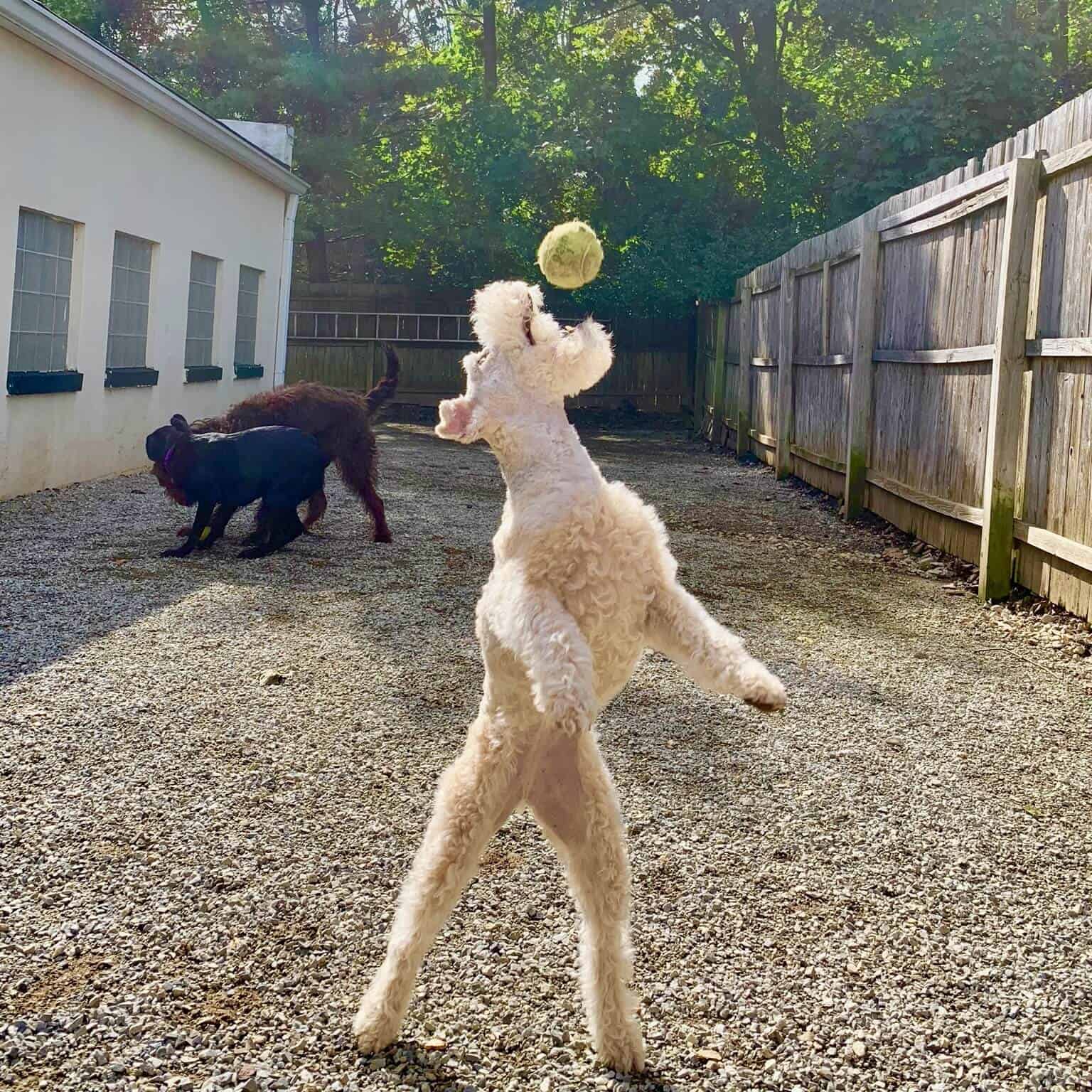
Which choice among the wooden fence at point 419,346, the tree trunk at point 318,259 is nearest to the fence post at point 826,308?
the wooden fence at point 419,346

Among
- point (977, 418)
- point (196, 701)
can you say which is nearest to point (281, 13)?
point (977, 418)

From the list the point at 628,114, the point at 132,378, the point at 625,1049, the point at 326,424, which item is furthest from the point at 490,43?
the point at 625,1049

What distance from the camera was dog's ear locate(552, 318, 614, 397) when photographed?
218 centimetres

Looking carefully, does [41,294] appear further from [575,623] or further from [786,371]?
[575,623]

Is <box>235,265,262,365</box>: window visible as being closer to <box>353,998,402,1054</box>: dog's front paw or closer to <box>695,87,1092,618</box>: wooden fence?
<box>695,87,1092,618</box>: wooden fence

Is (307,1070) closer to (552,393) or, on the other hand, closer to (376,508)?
(552,393)

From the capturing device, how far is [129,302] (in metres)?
11.0

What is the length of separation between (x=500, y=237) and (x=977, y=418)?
12.9 meters

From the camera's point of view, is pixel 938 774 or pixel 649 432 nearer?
pixel 938 774

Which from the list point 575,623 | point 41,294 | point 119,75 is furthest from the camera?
point 119,75

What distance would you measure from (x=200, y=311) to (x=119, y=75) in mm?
3409

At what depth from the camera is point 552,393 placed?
87.7 inches

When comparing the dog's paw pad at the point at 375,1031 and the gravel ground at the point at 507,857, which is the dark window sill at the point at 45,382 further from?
the dog's paw pad at the point at 375,1031

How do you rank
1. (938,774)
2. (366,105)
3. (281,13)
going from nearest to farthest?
(938,774)
(366,105)
(281,13)
